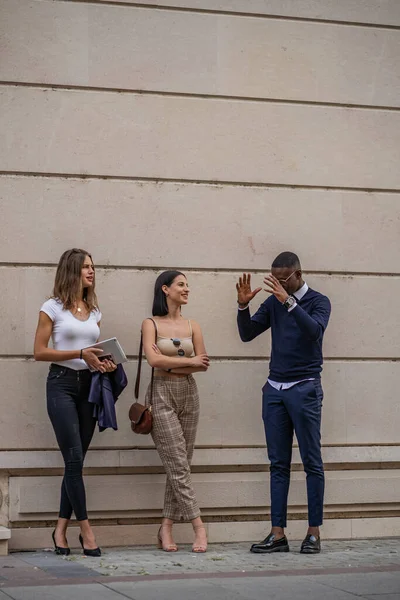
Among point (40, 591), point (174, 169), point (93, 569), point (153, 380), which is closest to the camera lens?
point (40, 591)

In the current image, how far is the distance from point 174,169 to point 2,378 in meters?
2.10

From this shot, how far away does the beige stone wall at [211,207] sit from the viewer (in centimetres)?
807

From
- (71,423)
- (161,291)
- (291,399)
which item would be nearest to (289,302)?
Result: (291,399)

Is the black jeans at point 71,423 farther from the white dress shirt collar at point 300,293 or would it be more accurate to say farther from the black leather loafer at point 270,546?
the white dress shirt collar at point 300,293

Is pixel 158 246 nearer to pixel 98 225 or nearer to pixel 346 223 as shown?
pixel 98 225

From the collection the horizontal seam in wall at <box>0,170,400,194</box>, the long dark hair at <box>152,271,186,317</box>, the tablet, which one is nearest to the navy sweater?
the long dark hair at <box>152,271,186,317</box>

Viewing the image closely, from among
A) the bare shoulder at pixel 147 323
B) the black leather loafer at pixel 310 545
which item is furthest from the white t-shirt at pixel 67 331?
the black leather loafer at pixel 310 545

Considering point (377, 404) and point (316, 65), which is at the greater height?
point (316, 65)

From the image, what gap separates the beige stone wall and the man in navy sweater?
605 millimetres

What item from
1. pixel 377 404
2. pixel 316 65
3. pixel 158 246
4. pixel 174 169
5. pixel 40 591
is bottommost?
pixel 40 591

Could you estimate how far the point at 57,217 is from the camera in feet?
26.7

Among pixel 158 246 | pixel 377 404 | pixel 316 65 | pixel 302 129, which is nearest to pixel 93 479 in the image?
pixel 158 246

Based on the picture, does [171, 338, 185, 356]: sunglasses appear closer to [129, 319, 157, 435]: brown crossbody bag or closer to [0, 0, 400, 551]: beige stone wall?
[129, 319, 157, 435]: brown crossbody bag

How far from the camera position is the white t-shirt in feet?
24.7
